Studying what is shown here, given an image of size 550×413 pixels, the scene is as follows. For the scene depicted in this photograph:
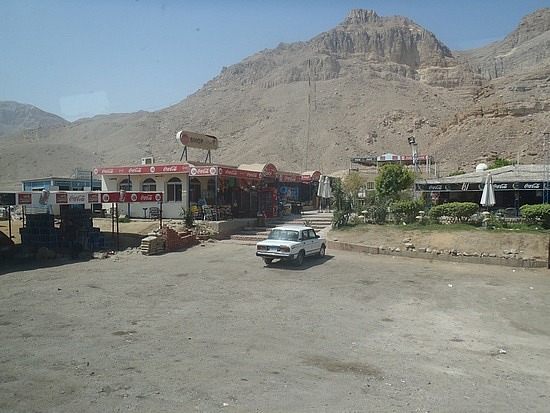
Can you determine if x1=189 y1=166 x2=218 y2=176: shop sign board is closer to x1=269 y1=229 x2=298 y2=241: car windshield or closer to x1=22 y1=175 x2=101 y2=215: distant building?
x1=269 y1=229 x2=298 y2=241: car windshield

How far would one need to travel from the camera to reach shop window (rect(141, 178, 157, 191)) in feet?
85.5

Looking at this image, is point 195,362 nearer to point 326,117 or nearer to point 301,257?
point 301,257

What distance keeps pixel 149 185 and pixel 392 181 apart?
17564mm

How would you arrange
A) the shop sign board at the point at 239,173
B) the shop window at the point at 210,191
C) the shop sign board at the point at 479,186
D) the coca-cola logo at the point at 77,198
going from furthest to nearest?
the shop window at the point at 210,191 → the shop sign board at the point at 239,173 → the shop sign board at the point at 479,186 → the coca-cola logo at the point at 77,198

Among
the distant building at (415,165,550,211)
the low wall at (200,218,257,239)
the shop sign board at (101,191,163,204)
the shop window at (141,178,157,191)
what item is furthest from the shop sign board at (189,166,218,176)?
the distant building at (415,165,550,211)

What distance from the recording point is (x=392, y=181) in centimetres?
Answer: 3112

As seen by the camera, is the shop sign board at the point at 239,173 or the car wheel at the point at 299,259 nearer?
the car wheel at the point at 299,259

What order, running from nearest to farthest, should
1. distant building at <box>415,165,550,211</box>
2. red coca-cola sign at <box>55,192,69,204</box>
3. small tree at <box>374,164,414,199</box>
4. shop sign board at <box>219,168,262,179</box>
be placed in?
red coca-cola sign at <box>55,192,69,204</box>, distant building at <box>415,165,550,211</box>, shop sign board at <box>219,168,262,179</box>, small tree at <box>374,164,414,199</box>

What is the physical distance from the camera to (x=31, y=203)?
15133mm

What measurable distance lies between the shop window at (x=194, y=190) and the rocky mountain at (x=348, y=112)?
46.3 m

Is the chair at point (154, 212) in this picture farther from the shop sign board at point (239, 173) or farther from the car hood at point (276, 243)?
the car hood at point (276, 243)

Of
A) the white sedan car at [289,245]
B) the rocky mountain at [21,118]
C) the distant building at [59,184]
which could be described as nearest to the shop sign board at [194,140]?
the distant building at [59,184]

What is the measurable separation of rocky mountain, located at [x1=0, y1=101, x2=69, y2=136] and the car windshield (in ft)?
589

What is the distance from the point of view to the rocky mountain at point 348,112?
72.6 m
